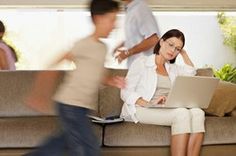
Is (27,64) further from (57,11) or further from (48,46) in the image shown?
(57,11)

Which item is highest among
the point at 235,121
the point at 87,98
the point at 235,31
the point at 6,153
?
the point at 235,31

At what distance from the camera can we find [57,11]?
5.98 m

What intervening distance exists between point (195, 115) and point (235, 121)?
0.31 m

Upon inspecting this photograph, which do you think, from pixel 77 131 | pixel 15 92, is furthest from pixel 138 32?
pixel 77 131

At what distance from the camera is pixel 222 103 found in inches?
132

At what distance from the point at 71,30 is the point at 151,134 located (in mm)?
3250

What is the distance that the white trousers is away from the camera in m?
3.01

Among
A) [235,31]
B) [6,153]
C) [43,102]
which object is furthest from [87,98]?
[235,31]

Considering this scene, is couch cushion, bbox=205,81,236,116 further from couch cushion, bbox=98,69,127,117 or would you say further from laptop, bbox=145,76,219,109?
couch cushion, bbox=98,69,127,117

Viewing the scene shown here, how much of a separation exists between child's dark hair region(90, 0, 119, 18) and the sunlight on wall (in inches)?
134

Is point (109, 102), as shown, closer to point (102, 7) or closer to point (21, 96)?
point (21, 96)

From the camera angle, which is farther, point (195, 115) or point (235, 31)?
point (235, 31)

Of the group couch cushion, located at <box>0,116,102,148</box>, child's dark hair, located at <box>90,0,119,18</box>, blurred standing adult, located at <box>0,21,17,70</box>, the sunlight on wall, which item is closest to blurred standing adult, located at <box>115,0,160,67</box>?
couch cushion, located at <box>0,116,102,148</box>

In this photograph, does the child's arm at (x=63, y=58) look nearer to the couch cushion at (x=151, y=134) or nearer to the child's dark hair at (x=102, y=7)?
the child's dark hair at (x=102, y=7)
